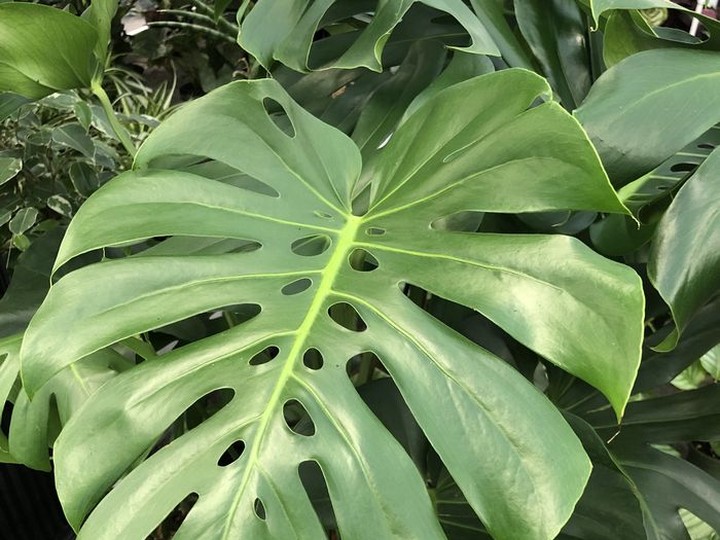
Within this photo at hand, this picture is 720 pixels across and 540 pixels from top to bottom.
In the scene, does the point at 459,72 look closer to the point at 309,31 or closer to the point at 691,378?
the point at 309,31

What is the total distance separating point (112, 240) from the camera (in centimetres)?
51

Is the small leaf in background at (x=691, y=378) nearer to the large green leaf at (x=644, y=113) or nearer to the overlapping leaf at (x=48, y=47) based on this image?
the large green leaf at (x=644, y=113)

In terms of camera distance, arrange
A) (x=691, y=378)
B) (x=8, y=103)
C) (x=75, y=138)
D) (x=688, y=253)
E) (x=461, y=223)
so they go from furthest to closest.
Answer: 1. (x=691, y=378)
2. (x=75, y=138)
3. (x=8, y=103)
4. (x=461, y=223)
5. (x=688, y=253)

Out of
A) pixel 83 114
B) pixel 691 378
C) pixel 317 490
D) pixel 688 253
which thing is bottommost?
pixel 691 378

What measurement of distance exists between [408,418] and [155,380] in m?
0.31

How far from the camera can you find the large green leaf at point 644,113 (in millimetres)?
533

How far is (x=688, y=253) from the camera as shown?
49 centimetres

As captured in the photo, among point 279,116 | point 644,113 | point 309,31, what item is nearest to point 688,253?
point 644,113

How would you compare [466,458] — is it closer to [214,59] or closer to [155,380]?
[155,380]

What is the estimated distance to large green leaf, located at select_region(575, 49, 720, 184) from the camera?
0.53 m

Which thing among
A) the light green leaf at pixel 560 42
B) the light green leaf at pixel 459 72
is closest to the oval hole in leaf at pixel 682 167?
the light green leaf at pixel 560 42

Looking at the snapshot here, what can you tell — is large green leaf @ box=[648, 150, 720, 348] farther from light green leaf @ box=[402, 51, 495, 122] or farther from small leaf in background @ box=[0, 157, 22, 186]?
small leaf in background @ box=[0, 157, 22, 186]

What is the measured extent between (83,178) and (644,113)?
78 cm

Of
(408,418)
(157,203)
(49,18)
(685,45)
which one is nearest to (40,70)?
(49,18)
